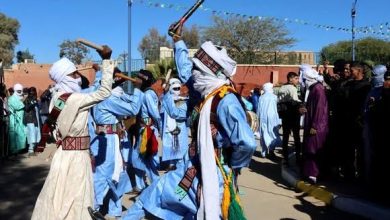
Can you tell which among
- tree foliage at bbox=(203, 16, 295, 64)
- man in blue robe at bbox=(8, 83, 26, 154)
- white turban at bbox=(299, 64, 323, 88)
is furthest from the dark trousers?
tree foliage at bbox=(203, 16, 295, 64)

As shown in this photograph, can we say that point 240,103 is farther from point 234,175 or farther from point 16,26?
point 16,26

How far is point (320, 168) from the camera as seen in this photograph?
8.98 metres

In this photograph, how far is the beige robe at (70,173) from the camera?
4969 mm

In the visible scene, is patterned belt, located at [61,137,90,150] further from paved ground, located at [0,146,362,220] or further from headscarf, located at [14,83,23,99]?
headscarf, located at [14,83,23,99]

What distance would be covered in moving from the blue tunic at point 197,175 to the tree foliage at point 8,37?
52.0m

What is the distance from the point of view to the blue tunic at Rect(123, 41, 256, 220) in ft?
13.9

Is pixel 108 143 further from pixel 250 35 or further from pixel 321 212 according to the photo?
pixel 250 35

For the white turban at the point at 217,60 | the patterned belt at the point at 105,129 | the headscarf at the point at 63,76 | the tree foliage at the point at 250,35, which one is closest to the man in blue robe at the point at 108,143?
the patterned belt at the point at 105,129

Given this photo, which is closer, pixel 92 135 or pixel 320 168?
pixel 92 135

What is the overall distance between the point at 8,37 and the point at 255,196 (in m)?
52.8

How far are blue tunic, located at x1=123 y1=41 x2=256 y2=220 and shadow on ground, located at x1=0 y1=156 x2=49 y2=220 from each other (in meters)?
3.34

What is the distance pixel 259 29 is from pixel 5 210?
3564 centimetres

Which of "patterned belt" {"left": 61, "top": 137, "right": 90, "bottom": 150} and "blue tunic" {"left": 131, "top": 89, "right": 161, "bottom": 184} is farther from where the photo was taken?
"blue tunic" {"left": 131, "top": 89, "right": 161, "bottom": 184}

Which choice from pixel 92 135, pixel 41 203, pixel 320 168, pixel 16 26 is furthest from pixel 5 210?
pixel 16 26
